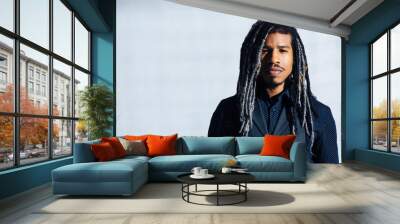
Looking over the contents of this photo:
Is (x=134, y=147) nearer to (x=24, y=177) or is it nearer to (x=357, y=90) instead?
(x=24, y=177)

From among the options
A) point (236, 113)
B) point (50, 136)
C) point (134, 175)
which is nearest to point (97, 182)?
point (134, 175)

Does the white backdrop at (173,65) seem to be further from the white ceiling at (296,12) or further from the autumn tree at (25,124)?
the autumn tree at (25,124)

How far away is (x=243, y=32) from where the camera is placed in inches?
338

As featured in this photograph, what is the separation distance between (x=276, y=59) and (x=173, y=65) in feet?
7.83

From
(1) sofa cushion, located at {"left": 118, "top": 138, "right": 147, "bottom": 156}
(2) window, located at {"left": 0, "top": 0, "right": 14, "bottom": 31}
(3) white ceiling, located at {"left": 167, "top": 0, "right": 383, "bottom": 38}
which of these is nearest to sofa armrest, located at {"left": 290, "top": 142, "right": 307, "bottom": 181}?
(1) sofa cushion, located at {"left": 118, "top": 138, "right": 147, "bottom": 156}

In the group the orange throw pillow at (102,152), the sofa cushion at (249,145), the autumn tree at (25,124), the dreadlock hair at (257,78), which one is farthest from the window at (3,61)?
the dreadlock hair at (257,78)

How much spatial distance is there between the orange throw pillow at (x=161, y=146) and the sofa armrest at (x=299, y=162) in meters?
2.04

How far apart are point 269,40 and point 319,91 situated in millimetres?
1679

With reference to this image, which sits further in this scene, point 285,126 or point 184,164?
point 285,126

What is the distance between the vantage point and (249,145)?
6.55 metres

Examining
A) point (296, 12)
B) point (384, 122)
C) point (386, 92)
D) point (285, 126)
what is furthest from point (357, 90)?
point (296, 12)

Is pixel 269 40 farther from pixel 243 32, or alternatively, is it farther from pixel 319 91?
pixel 319 91

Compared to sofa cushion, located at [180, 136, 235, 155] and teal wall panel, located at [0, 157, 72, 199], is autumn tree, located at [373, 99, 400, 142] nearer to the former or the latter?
sofa cushion, located at [180, 136, 235, 155]

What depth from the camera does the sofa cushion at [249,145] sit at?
21.3ft
